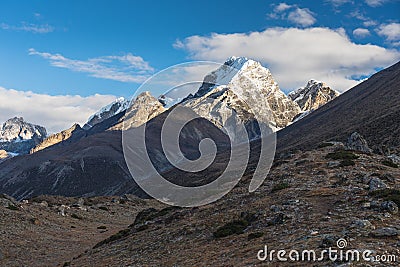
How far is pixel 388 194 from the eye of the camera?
71.2 feet

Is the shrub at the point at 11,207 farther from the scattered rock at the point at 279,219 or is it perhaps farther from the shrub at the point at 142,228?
the scattered rock at the point at 279,219

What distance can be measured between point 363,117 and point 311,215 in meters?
143

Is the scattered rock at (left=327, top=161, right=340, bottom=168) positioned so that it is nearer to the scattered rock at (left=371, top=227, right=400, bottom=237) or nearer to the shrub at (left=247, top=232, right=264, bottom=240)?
the shrub at (left=247, top=232, right=264, bottom=240)

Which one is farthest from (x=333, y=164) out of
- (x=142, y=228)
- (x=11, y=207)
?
(x=11, y=207)

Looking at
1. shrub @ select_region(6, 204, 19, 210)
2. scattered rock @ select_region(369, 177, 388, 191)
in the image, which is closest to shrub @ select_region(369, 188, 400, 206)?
scattered rock @ select_region(369, 177, 388, 191)

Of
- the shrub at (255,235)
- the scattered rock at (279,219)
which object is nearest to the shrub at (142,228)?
the scattered rock at (279,219)

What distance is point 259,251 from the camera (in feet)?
55.9

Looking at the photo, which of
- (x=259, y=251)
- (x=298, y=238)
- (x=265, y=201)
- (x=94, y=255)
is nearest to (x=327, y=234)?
(x=298, y=238)

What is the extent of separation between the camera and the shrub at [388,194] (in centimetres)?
2053

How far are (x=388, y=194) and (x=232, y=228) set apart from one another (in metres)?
9.51

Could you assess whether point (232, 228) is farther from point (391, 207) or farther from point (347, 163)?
point (347, 163)

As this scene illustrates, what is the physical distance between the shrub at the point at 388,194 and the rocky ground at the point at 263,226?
2.0 inches

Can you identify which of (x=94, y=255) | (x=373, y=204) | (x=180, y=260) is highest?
(x=373, y=204)

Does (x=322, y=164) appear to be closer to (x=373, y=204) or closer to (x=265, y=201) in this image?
(x=265, y=201)
